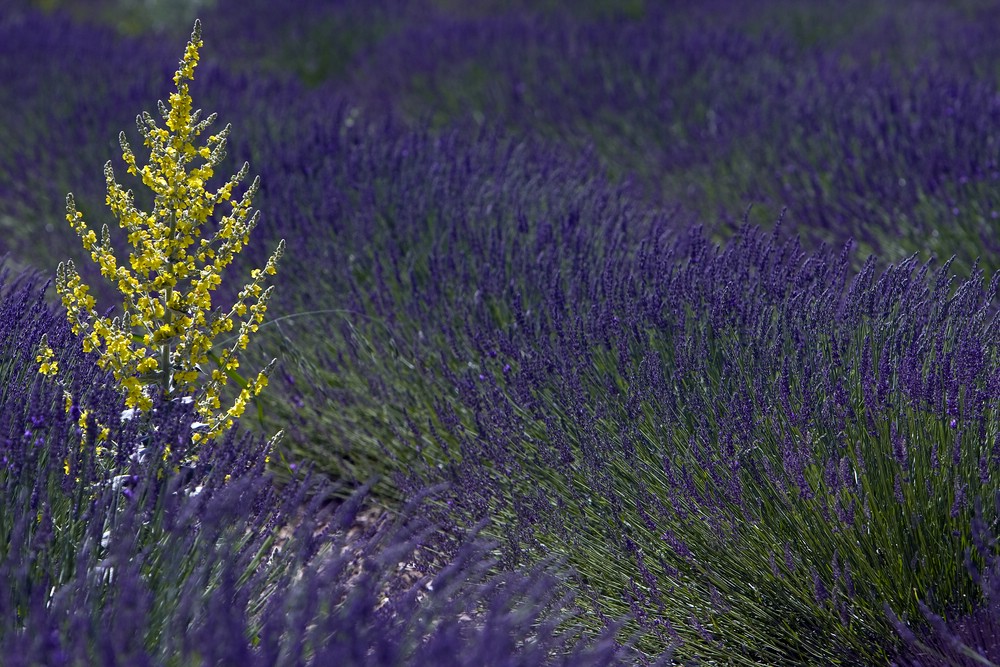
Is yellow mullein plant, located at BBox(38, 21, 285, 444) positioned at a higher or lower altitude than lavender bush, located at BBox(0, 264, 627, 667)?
higher

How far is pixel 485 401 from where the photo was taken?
2.60 meters

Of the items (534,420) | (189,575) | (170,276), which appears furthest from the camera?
(534,420)

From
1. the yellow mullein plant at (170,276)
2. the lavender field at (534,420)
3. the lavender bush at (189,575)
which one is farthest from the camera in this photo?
the yellow mullein plant at (170,276)

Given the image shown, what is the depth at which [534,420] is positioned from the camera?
2658mm

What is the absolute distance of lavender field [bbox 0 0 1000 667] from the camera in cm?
173

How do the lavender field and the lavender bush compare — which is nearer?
the lavender bush

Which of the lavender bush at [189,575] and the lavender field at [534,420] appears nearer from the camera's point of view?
the lavender bush at [189,575]

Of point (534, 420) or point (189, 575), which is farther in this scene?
point (534, 420)

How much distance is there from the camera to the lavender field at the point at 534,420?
173cm

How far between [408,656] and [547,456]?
0.92 meters

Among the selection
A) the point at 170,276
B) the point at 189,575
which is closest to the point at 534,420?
the point at 170,276

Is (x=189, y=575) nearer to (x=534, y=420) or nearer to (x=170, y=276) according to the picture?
(x=170, y=276)

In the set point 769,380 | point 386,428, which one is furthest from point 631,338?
point 386,428

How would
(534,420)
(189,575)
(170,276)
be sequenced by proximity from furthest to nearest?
1. (534,420)
2. (170,276)
3. (189,575)
